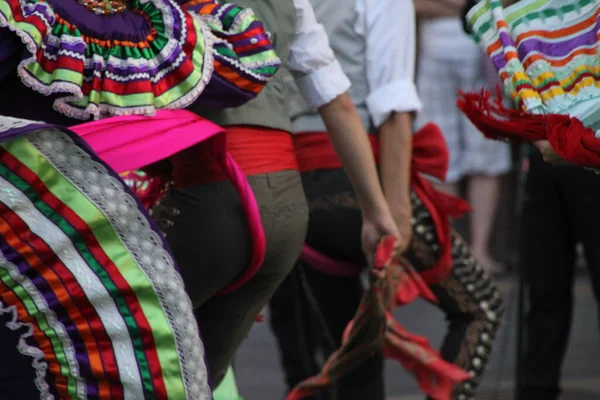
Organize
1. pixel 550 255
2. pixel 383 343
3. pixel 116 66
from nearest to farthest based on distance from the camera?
pixel 116 66 → pixel 383 343 → pixel 550 255

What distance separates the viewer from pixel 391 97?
3.38 metres

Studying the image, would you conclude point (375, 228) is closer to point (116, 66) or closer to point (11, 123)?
point (116, 66)

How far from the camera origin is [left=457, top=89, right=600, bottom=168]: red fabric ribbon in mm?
2121

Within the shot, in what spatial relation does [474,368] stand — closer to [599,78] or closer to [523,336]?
[523,336]

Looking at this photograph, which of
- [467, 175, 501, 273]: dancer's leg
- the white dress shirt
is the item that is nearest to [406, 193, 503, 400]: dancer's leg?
the white dress shirt

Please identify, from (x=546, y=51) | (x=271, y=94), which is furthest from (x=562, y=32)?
(x=271, y=94)

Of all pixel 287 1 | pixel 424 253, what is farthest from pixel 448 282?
pixel 287 1

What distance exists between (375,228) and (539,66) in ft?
3.13

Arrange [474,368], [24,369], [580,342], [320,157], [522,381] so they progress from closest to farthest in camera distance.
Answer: [24,369] → [320,157] → [474,368] → [522,381] → [580,342]

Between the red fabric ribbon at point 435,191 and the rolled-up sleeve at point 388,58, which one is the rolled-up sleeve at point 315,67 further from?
the red fabric ribbon at point 435,191

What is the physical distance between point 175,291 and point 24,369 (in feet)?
0.93

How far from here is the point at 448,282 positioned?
12.2 feet

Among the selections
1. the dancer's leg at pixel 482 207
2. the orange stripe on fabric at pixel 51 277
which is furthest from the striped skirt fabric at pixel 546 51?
the dancer's leg at pixel 482 207

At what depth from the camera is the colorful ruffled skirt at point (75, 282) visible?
1923 mm
